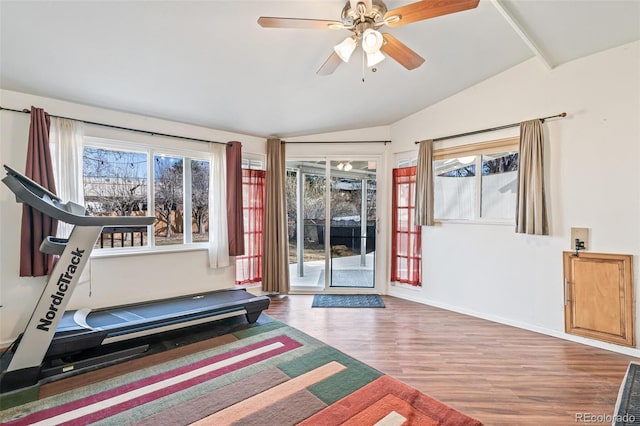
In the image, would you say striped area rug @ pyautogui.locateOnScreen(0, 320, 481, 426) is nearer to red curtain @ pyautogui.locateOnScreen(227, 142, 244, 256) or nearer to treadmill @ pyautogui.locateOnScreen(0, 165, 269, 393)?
treadmill @ pyautogui.locateOnScreen(0, 165, 269, 393)

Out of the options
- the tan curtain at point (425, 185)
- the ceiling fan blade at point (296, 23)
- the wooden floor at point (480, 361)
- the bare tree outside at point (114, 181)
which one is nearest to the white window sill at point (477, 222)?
the tan curtain at point (425, 185)

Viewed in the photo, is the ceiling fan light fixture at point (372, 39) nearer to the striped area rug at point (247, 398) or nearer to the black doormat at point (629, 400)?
the striped area rug at point (247, 398)

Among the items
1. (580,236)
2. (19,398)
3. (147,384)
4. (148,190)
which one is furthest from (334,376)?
(148,190)

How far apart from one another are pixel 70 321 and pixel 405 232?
12.7 feet

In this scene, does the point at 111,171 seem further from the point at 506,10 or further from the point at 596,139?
the point at 596,139

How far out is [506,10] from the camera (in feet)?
7.66

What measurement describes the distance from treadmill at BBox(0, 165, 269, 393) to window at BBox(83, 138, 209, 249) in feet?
2.78

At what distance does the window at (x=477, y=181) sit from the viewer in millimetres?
3459

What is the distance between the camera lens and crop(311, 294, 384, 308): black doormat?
3953mm

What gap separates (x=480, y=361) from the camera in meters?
2.53

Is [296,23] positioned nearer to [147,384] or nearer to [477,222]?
[147,384]

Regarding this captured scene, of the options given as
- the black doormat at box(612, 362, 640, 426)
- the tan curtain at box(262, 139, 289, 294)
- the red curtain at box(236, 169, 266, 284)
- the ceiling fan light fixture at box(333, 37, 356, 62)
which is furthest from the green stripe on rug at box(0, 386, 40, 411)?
the black doormat at box(612, 362, 640, 426)

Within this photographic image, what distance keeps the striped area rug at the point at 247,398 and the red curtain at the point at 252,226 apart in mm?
1808

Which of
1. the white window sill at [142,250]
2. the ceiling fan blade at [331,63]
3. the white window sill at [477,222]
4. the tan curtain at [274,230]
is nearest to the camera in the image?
the ceiling fan blade at [331,63]
